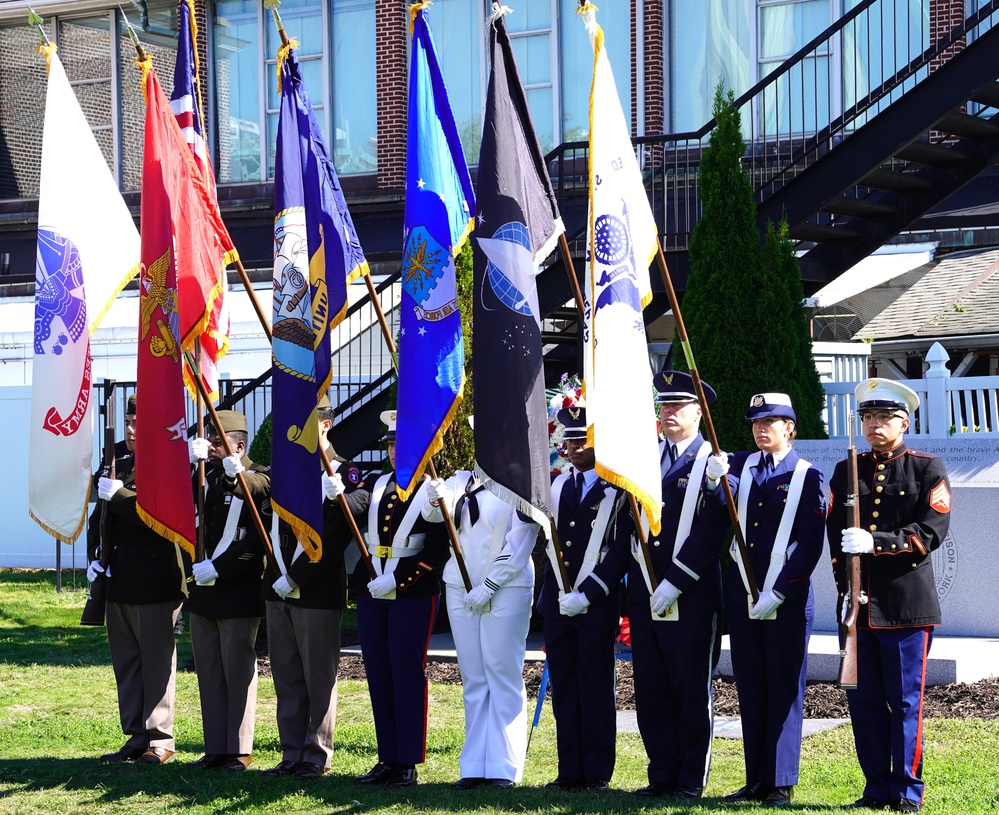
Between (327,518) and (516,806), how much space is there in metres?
1.93

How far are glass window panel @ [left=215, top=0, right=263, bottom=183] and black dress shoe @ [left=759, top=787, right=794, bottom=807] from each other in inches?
632

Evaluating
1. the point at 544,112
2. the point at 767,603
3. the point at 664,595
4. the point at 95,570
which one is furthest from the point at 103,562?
the point at 544,112

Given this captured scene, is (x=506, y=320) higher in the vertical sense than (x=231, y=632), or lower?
higher

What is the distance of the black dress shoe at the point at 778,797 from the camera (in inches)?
267

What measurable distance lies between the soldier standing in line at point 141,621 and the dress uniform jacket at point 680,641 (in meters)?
2.79

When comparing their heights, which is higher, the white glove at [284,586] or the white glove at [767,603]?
the white glove at [284,586]

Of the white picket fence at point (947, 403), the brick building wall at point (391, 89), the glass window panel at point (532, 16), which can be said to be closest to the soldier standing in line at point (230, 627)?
the white picket fence at point (947, 403)

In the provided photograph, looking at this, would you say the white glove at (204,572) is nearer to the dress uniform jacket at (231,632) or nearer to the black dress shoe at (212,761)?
the dress uniform jacket at (231,632)

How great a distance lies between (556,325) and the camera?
54.0ft

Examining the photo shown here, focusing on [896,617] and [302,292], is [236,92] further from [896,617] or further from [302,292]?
[896,617]

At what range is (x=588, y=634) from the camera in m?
7.21

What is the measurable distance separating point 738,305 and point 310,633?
205 inches

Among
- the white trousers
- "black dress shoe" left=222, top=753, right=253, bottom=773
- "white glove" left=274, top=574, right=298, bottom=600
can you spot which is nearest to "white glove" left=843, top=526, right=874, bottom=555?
the white trousers

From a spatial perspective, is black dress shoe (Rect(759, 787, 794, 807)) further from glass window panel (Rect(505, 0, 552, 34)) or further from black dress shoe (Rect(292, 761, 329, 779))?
glass window panel (Rect(505, 0, 552, 34))
